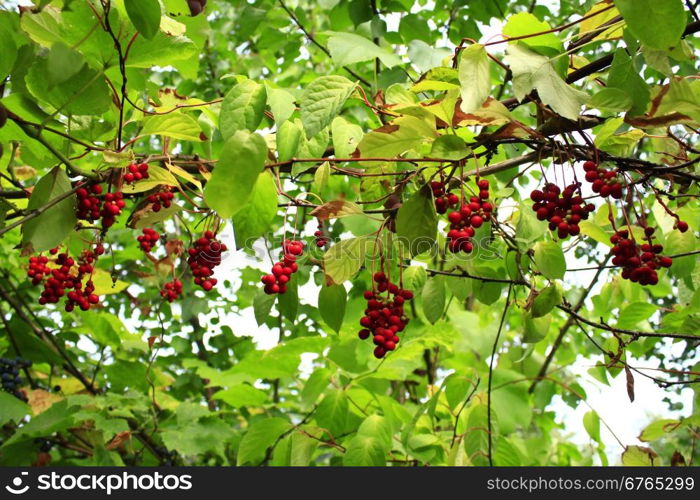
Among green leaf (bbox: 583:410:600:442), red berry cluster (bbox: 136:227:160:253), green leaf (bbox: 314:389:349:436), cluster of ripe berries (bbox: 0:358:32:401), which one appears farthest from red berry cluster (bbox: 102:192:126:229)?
green leaf (bbox: 583:410:600:442)

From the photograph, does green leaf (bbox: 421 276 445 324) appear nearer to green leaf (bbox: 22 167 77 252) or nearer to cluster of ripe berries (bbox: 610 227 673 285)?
cluster of ripe berries (bbox: 610 227 673 285)

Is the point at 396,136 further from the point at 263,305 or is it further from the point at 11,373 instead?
the point at 11,373

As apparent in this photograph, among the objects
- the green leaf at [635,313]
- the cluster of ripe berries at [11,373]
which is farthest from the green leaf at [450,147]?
the cluster of ripe berries at [11,373]

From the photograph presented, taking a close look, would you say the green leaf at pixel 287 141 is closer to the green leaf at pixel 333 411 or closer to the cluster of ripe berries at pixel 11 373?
the green leaf at pixel 333 411

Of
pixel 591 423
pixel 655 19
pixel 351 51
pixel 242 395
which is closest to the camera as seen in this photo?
pixel 655 19

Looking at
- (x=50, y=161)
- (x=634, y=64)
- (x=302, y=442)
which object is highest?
(x=50, y=161)

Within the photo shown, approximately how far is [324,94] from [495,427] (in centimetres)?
124

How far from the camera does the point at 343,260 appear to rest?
114 centimetres

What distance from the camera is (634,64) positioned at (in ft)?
3.35

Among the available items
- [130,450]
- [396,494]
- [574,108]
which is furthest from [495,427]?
[130,450]

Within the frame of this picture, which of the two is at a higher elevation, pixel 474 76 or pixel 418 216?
pixel 474 76

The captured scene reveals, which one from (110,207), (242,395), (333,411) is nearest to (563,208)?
(110,207)

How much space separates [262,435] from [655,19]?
63.7 inches

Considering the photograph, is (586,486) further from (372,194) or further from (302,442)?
(372,194)
